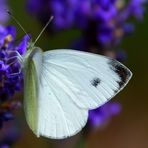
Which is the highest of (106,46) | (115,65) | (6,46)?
(6,46)

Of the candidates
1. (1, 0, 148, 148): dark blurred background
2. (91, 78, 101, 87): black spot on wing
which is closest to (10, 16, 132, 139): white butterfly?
(91, 78, 101, 87): black spot on wing

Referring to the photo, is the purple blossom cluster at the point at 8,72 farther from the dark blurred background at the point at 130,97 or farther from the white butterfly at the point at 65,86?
the dark blurred background at the point at 130,97

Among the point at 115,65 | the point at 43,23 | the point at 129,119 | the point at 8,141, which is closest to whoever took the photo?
the point at 115,65

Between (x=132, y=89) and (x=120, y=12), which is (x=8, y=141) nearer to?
(x=120, y=12)

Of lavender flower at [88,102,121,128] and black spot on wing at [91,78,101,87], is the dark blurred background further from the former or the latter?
black spot on wing at [91,78,101,87]

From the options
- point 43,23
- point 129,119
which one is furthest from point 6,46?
point 129,119

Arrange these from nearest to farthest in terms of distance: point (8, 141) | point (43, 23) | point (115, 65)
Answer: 1. point (115, 65)
2. point (8, 141)
3. point (43, 23)
